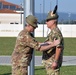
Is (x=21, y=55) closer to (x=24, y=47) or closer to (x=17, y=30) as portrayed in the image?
(x=24, y=47)

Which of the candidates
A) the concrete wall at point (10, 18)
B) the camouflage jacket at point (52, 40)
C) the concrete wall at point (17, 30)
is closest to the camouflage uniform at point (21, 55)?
the camouflage jacket at point (52, 40)

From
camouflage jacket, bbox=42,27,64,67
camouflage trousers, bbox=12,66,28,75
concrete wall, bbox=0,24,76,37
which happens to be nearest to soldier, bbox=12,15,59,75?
camouflage trousers, bbox=12,66,28,75

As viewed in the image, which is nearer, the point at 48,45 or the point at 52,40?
the point at 48,45

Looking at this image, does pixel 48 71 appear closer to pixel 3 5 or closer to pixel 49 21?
pixel 49 21

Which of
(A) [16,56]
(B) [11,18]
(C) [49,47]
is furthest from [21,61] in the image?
(B) [11,18]

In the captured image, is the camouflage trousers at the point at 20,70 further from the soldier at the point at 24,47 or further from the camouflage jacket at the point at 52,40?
the camouflage jacket at the point at 52,40

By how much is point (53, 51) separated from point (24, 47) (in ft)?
2.01

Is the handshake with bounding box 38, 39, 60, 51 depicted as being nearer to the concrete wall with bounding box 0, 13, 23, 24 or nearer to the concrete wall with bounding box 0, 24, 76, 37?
the concrete wall with bounding box 0, 24, 76, 37

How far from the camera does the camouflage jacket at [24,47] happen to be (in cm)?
791

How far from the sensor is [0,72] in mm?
15500

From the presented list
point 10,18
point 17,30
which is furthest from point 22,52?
point 10,18

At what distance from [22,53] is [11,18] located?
80.1 meters

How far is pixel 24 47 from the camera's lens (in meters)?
8.04

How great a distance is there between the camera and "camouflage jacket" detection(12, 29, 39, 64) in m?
7.91
